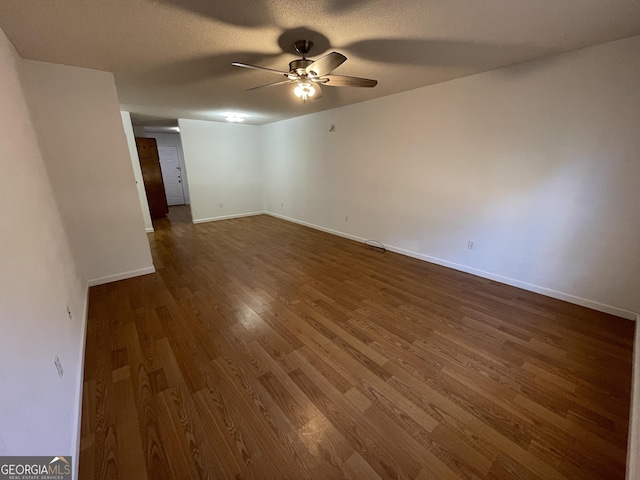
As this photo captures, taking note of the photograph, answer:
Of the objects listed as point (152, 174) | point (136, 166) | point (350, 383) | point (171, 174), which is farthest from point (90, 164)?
point (171, 174)

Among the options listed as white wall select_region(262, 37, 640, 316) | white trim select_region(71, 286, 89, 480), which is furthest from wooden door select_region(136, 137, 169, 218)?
white trim select_region(71, 286, 89, 480)

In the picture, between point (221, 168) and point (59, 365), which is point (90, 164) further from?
point (221, 168)

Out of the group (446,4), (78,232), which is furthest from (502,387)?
(78,232)

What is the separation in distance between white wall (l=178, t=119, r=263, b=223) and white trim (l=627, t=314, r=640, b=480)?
671 cm

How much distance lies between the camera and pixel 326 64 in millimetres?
1841

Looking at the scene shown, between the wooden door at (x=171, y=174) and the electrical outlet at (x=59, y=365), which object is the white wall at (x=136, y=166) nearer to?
the wooden door at (x=171, y=174)

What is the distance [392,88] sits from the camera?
3.24 m

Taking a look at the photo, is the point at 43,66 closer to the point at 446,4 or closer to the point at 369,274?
the point at 446,4

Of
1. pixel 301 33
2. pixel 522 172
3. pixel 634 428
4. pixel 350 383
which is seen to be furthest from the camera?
pixel 522 172

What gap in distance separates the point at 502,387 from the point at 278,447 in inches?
56.5

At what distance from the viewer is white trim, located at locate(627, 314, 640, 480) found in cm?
111

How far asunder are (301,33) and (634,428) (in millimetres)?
3146

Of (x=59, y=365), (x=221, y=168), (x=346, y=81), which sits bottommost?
(x=59, y=365)

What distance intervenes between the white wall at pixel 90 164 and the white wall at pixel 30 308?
364mm
